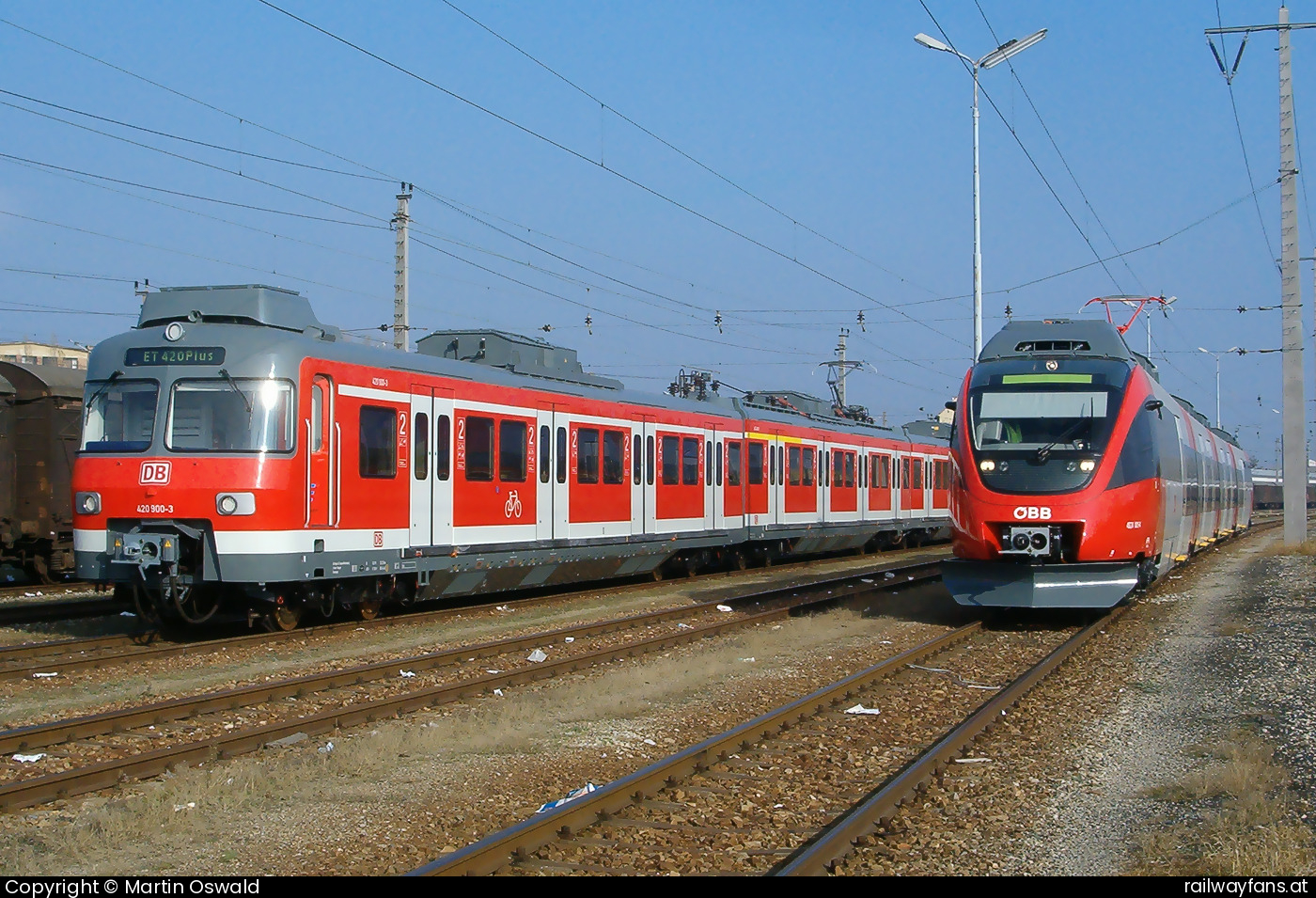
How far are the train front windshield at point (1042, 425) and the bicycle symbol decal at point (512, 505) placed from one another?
19.8 ft

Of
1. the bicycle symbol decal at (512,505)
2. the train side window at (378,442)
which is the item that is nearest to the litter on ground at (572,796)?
the train side window at (378,442)

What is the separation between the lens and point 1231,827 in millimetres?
5820

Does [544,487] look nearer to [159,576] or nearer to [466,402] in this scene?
[466,402]

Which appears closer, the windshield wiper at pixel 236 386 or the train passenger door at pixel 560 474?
the windshield wiper at pixel 236 386

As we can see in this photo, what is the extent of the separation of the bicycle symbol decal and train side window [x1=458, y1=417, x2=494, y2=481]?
1.58 feet

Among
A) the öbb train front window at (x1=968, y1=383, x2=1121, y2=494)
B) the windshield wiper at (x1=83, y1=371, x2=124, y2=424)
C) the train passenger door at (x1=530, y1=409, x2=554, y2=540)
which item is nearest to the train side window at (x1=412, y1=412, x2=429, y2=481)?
the train passenger door at (x1=530, y1=409, x2=554, y2=540)

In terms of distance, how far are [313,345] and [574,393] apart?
5610 mm

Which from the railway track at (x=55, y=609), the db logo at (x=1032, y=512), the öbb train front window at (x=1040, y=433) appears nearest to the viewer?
the db logo at (x=1032, y=512)

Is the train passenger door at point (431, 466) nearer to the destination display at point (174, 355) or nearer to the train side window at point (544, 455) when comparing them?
the train side window at point (544, 455)

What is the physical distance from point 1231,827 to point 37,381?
59.1 ft

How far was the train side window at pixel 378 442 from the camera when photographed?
13047mm

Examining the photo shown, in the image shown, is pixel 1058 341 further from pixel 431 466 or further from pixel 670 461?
pixel 431 466

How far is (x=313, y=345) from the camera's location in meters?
12.5

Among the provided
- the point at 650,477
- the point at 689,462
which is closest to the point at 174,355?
the point at 650,477
